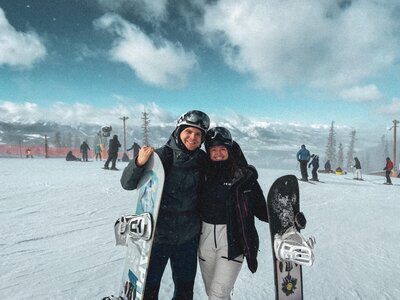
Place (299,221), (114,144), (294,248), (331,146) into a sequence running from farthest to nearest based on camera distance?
(331,146)
(114,144)
(299,221)
(294,248)

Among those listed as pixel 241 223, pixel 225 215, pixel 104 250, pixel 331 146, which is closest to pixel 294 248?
pixel 241 223

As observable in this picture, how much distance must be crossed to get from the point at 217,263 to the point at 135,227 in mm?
771

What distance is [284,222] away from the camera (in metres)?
2.64

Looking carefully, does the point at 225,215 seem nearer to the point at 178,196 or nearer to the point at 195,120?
the point at 178,196

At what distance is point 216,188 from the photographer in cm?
243

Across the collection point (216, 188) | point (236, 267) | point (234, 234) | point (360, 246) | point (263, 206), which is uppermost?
point (216, 188)

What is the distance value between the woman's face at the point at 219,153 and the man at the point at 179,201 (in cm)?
12

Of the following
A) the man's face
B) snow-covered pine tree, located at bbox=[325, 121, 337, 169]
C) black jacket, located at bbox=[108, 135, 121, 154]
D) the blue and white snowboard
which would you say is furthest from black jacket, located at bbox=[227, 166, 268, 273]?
snow-covered pine tree, located at bbox=[325, 121, 337, 169]

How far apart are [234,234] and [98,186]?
8577 millimetres

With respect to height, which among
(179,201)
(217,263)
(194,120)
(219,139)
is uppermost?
(194,120)

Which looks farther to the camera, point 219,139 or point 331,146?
point 331,146

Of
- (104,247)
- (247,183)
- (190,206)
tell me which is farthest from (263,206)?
(104,247)

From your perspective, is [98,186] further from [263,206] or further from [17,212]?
[263,206]

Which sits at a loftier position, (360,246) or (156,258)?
(156,258)
